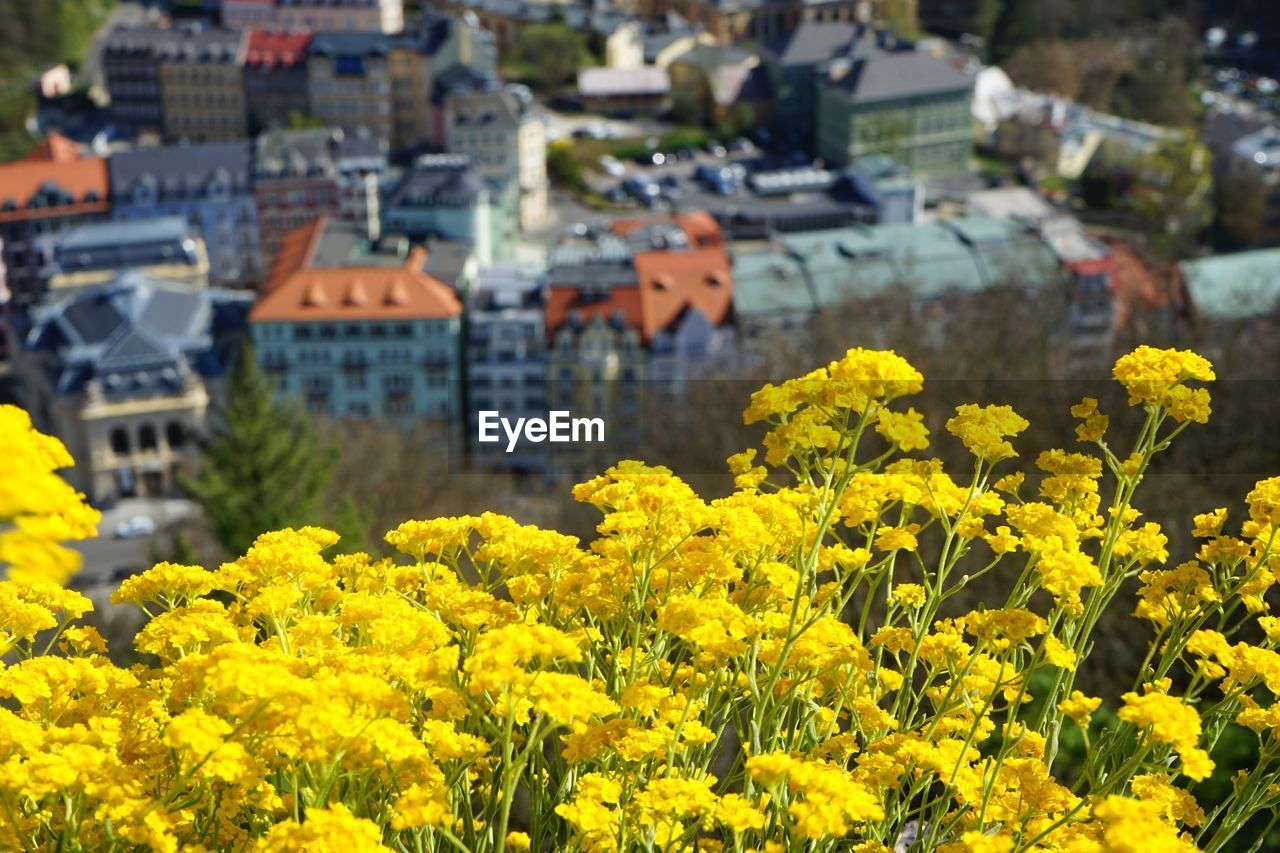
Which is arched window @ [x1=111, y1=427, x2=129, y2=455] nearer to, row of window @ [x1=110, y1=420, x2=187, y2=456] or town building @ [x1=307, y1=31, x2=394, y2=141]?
row of window @ [x1=110, y1=420, x2=187, y2=456]

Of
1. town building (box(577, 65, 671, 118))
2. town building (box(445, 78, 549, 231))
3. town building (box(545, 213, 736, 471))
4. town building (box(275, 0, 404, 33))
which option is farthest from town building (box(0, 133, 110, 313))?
town building (box(577, 65, 671, 118))

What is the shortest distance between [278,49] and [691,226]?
18811 mm

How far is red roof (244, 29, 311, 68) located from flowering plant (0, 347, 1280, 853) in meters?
48.3

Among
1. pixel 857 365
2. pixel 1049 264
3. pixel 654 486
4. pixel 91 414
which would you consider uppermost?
pixel 857 365

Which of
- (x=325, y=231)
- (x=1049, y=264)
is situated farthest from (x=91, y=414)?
(x=1049, y=264)

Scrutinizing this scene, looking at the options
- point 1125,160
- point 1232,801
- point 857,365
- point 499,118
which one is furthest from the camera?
point 1125,160

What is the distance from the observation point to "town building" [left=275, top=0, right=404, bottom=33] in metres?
53.9

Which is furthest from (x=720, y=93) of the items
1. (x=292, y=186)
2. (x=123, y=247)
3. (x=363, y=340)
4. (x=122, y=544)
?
(x=122, y=544)

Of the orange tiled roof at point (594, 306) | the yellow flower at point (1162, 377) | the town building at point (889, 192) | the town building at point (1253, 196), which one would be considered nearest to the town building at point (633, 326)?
the orange tiled roof at point (594, 306)

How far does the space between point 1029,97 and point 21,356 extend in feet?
116

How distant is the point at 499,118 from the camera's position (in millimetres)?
43875

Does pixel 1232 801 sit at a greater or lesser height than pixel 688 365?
greater

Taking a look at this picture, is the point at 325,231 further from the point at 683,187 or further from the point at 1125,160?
the point at 1125,160

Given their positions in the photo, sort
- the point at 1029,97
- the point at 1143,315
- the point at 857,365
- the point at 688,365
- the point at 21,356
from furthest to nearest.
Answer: the point at 1029,97
the point at 21,356
the point at 688,365
the point at 1143,315
the point at 857,365
